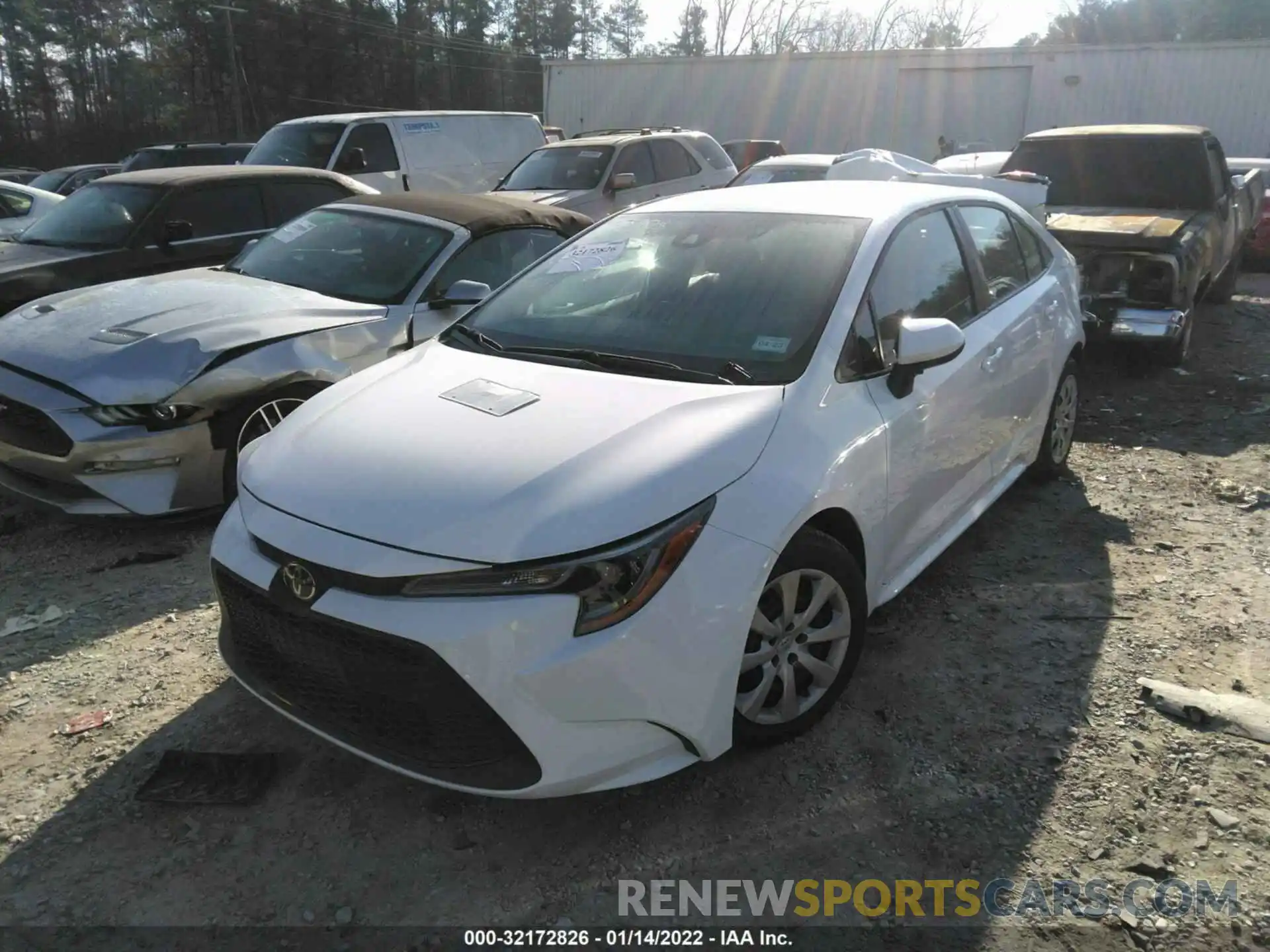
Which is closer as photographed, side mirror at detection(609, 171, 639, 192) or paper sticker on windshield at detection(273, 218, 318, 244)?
paper sticker on windshield at detection(273, 218, 318, 244)

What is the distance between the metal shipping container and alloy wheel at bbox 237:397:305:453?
2078 centimetres

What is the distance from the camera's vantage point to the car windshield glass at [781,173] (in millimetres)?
12180

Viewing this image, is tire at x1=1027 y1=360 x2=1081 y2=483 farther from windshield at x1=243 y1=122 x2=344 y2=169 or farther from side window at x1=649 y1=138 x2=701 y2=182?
windshield at x1=243 y1=122 x2=344 y2=169

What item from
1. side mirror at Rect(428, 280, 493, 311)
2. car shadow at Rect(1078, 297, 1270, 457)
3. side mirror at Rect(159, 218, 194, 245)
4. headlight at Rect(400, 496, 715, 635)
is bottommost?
car shadow at Rect(1078, 297, 1270, 457)

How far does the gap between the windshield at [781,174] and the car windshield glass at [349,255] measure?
7187mm

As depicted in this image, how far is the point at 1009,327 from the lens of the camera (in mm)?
4215

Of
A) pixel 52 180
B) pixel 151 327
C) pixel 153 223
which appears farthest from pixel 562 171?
pixel 52 180

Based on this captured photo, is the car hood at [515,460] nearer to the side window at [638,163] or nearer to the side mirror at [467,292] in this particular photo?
the side mirror at [467,292]

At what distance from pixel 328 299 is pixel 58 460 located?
163 cm

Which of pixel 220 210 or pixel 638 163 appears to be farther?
pixel 638 163

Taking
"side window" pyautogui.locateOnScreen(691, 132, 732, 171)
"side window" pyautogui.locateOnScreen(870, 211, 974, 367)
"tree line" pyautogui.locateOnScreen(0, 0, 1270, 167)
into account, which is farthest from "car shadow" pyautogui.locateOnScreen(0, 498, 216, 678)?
"tree line" pyautogui.locateOnScreen(0, 0, 1270, 167)

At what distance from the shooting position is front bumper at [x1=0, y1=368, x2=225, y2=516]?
432 centimetres

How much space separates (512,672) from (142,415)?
293 centimetres

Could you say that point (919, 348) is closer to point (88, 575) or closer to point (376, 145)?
point (88, 575)
